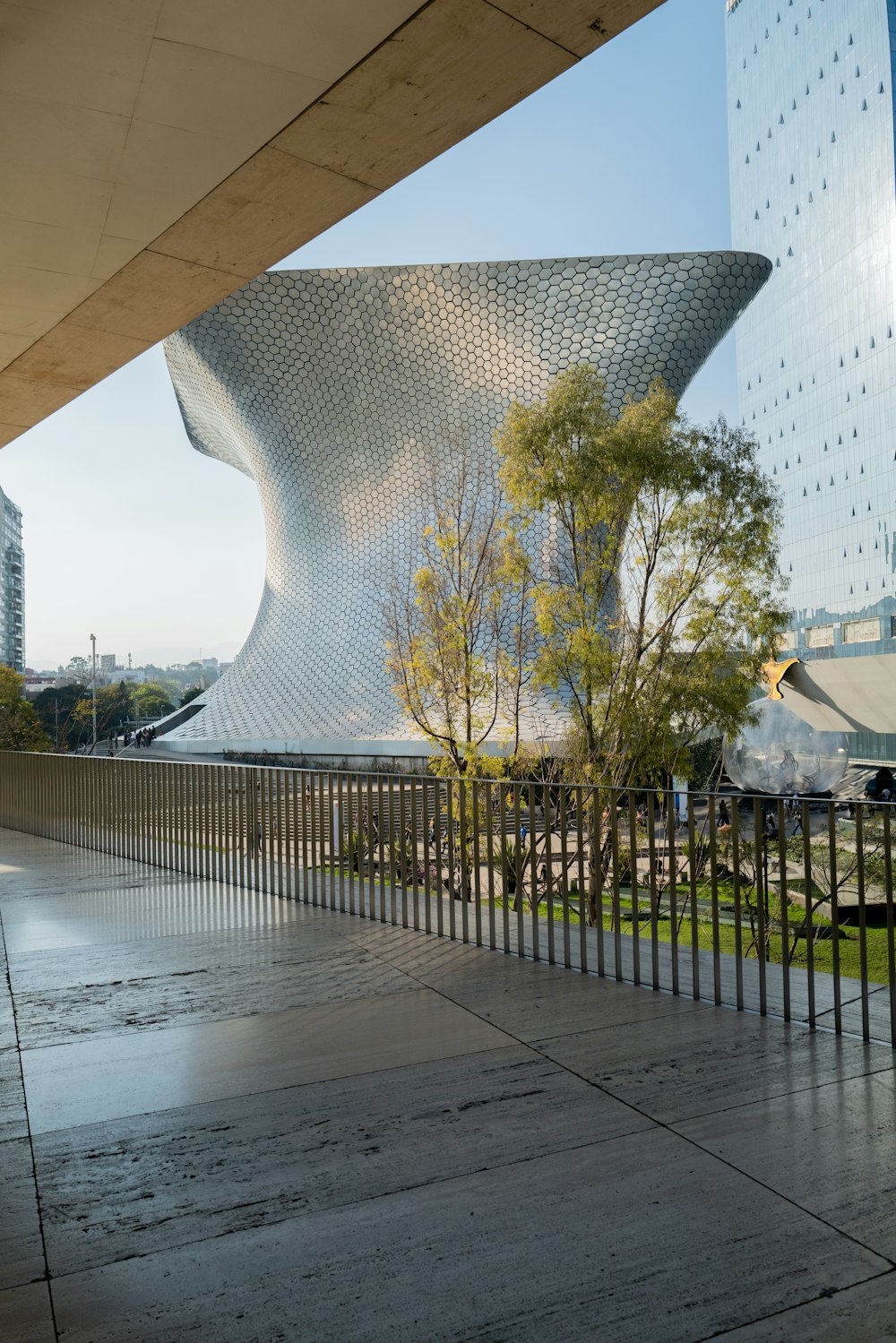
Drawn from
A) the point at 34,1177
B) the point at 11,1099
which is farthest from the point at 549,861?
the point at 34,1177

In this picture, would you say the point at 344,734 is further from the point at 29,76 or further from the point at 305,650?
the point at 29,76

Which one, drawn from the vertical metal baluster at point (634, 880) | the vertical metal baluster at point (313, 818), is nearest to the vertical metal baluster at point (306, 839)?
the vertical metal baluster at point (313, 818)

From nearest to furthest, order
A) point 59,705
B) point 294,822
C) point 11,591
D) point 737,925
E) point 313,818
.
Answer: point 737,925
point 313,818
point 294,822
point 59,705
point 11,591

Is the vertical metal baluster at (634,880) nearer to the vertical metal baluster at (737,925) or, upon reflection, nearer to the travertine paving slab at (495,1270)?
the vertical metal baluster at (737,925)

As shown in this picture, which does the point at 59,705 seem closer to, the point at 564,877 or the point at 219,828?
the point at 219,828

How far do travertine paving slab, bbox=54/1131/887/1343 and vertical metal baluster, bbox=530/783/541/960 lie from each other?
78.5 inches

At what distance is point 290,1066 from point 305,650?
32916 millimetres

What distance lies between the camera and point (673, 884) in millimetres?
3703

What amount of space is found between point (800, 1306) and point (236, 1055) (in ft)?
6.04

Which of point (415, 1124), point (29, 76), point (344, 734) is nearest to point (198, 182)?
point (29, 76)

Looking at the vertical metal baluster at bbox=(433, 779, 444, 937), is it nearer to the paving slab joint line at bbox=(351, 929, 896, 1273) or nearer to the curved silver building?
the paving slab joint line at bbox=(351, 929, 896, 1273)

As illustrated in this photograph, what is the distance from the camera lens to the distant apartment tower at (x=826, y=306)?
55.8 meters

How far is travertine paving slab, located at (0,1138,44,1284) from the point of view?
192cm

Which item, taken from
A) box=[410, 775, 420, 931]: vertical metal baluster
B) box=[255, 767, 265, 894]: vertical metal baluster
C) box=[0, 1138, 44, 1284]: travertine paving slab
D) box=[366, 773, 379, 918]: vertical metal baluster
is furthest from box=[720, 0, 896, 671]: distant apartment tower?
box=[0, 1138, 44, 1284]: travertine paving slab
